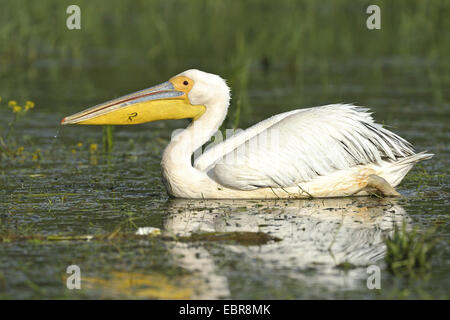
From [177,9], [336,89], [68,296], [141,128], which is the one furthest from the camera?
[177,9]

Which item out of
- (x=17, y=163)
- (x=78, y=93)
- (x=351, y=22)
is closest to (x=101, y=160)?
(x=17, y=163)

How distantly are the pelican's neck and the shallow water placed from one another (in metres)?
0.36

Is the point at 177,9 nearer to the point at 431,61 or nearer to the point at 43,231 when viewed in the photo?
the point at 431,61

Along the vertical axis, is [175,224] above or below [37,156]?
below

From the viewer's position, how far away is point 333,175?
688cm

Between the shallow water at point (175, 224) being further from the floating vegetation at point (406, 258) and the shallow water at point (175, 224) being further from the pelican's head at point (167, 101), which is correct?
the pelican's head at point (167, 101)

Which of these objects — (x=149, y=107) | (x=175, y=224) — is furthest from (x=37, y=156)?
(x=175, y=224)

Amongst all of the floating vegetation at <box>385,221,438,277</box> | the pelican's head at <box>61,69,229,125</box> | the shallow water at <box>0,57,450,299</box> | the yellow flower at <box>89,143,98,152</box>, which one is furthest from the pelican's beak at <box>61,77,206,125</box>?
the floating vegetation at <box>385,221,438,277</box>

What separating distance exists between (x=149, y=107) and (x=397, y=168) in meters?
2.02

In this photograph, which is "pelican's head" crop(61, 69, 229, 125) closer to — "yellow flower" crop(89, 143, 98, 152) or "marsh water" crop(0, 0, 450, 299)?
"marsh water" crop(0, 0, 450, 299)

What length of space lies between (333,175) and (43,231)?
2.28 m

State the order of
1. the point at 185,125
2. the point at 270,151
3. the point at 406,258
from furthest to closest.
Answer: the point at 185,125
the point at 270,151
the point at 406,258

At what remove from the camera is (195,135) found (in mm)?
7203

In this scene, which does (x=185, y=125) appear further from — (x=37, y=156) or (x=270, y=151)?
(x=270, y=151)
